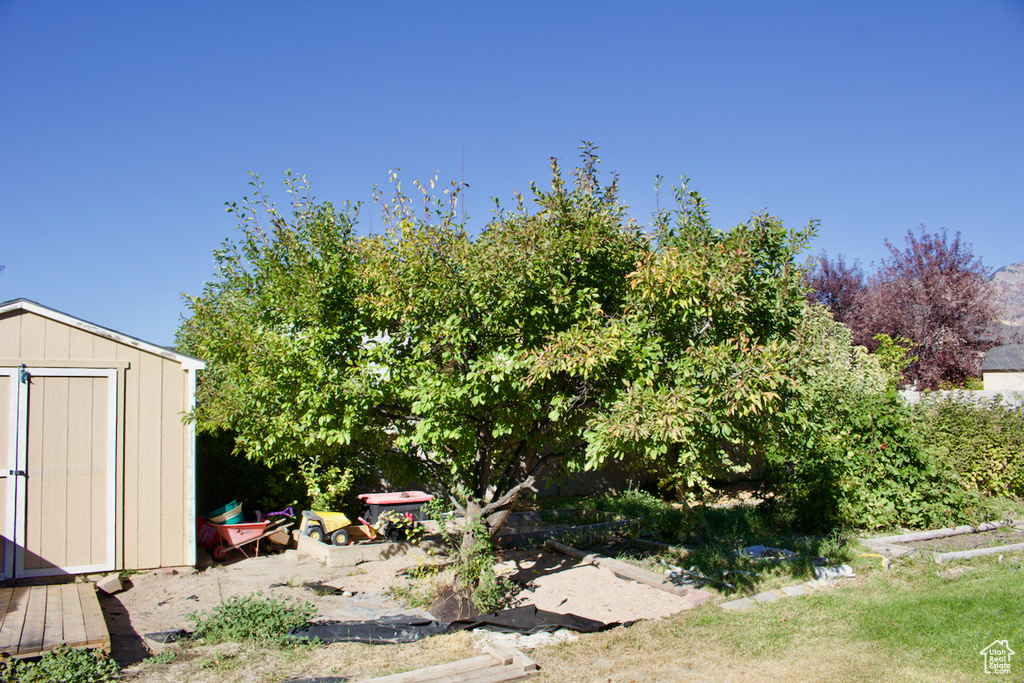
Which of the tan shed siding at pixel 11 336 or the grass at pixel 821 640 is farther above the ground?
the tan shed siding at pixel 11 336

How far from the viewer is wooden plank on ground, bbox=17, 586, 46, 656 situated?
4973 millimetres

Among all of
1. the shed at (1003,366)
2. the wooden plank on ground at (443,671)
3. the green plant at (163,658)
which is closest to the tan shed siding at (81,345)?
the green plant at (163,658)

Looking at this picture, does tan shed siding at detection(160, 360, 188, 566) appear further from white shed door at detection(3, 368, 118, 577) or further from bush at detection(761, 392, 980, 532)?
bush at detection(761, 392, 980, 532)

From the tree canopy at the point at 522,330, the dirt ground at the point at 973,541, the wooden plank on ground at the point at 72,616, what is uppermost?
the tree canopy at the point at 522,330

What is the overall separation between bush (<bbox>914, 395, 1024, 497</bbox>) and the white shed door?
41.9 ft

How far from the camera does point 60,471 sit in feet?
26.5

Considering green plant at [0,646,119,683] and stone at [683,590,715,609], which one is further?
stone at [683,590,715,609]

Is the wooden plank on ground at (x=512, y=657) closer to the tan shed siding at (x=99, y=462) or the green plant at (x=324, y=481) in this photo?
the green plant at (x=324, y=481)

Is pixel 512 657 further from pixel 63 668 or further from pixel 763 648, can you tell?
pixel 63 668

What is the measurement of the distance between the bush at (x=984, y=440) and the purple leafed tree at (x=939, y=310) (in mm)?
12872

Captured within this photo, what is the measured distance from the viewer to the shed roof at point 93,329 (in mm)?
8016

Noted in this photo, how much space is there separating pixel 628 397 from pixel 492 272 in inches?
63.6

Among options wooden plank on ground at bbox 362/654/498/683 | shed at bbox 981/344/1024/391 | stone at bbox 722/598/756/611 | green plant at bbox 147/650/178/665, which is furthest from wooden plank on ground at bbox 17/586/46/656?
shed at bbox 981/344/1024/391

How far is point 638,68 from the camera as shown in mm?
10438
